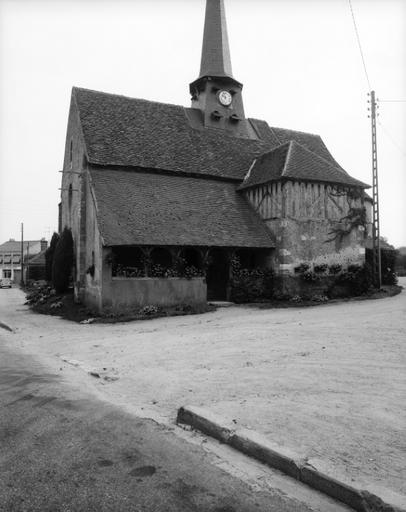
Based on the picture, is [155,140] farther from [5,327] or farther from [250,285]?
[5,327]

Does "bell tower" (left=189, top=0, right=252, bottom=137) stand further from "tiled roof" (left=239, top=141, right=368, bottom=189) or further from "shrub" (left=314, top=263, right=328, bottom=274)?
"shrub" (left=314, top=263, right=328, bottom=274)

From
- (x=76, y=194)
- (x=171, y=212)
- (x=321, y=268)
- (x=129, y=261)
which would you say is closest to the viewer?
(x=129, y=261)

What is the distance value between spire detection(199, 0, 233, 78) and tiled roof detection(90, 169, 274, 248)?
835 centimetres

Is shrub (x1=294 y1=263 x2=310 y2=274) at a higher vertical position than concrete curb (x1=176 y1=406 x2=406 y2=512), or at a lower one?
higher

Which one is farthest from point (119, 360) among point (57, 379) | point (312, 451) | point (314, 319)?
point (314, 319)

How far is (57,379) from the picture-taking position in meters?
6.97

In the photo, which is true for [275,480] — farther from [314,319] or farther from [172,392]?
[314,319]

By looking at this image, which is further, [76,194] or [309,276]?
[76,194]

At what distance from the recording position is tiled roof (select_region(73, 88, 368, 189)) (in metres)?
19.5

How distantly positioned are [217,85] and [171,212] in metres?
10.9

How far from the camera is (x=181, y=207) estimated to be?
60.6 feet

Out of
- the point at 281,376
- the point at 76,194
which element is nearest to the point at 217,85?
the point at 76,194

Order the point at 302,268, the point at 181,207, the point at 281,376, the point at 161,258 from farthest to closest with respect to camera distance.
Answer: the point at 181,207 → the point at 302,268 → the point at 161,258 → the point at 281,376

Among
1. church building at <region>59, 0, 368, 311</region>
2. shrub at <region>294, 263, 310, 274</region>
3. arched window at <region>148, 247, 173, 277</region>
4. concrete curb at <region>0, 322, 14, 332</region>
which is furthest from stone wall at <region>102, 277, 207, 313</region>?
shrub at <region>294, 263, 310, 274</region>
